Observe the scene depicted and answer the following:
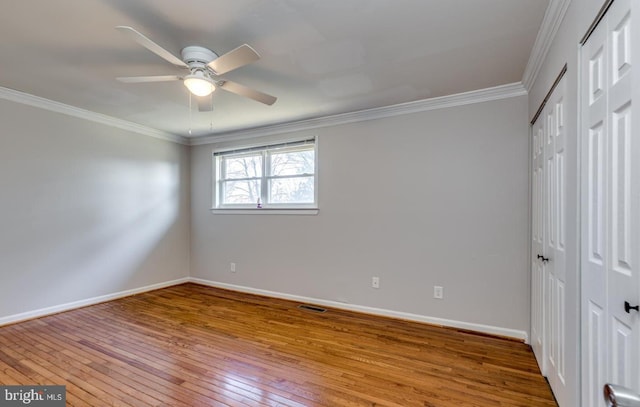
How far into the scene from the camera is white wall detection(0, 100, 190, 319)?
322 cm

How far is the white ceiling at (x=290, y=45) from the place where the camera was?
183 centimetres

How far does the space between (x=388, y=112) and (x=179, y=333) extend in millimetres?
3220

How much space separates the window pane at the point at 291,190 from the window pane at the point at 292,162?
107 millimetres

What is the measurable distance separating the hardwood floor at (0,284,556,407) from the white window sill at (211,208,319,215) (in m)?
1.28

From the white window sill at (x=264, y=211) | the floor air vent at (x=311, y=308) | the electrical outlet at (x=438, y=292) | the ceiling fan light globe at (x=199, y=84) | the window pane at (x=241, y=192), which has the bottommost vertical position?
the floor air vent at (x=311, y=308)

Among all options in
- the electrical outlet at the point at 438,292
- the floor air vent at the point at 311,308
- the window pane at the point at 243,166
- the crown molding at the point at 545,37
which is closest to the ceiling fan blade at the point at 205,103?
the window pane at the point at 243,166

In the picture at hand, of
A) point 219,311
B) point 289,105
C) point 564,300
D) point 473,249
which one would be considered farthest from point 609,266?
point 219,311

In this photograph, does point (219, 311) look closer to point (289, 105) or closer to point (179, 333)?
point (179, 333)

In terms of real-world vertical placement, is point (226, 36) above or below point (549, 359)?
above

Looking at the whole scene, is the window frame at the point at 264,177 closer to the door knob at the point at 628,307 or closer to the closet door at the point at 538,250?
the closet door at the point at 538,250

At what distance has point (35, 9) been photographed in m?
1.84

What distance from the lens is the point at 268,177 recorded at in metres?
4.43

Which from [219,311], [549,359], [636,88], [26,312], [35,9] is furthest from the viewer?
[219,311]

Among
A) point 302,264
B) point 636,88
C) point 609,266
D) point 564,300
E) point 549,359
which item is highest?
point 636,88
